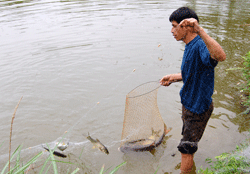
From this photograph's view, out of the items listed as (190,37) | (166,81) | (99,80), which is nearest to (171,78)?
(166,81)

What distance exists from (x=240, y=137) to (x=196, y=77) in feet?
6.84

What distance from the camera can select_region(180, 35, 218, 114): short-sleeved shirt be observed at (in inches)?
92.5

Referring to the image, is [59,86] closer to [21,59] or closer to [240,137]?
[21,59]

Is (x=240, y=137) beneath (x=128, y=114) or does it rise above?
beneath

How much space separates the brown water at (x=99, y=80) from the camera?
Answer: 3.80 m

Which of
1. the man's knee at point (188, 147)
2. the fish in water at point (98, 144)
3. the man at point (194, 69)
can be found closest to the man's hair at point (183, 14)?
the man at point (194, 69)

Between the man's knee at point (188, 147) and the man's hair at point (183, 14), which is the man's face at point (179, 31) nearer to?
the man's hair at point (183, 14)

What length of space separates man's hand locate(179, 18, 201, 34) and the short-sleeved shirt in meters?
0.15

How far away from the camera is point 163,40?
8.89 metres

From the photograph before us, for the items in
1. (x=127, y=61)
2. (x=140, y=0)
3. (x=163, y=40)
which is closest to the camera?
(x=127, y=61)

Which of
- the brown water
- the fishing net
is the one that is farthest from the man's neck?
the brown water

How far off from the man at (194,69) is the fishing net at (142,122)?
0.87 meters

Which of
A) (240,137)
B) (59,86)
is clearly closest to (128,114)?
(240,137)

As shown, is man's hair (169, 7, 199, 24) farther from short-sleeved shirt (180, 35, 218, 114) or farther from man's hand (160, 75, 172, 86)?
Result: man's hand (160, 75, 172, 86)
